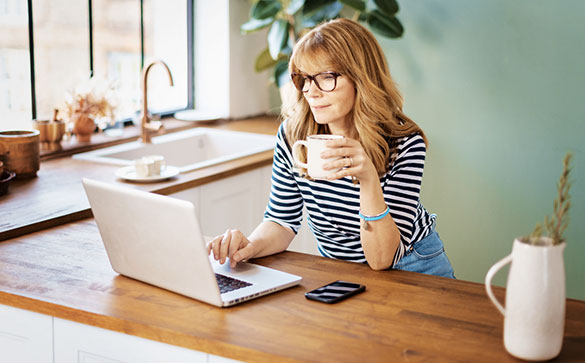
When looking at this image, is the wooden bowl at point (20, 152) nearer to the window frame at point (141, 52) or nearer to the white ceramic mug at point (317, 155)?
the window frame at point (141, 52)

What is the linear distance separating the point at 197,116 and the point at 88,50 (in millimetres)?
660

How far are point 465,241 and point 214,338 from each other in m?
2.33

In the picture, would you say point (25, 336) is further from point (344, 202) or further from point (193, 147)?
point (193, 147)

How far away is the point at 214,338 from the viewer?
4.25 feet

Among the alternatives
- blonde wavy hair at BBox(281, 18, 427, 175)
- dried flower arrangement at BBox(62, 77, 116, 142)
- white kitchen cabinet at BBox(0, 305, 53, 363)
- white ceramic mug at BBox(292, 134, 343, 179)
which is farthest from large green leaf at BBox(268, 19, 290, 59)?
white kitchen cabinet at BBox(0, 305, 53, 363)

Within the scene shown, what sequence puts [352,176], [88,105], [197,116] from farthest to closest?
[197,116] < [88,105] < [352,176]

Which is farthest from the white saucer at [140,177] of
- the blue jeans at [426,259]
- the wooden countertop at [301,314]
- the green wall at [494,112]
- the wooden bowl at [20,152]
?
the green wall at [494,112]

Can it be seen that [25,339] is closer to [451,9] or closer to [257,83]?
[451,9]

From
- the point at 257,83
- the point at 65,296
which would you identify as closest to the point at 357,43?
the point at 65,296

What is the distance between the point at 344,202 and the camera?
6.18 ft

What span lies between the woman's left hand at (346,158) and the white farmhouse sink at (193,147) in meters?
1.43

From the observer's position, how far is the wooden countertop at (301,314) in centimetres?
126

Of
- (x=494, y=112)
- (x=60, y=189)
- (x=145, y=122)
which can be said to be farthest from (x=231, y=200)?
(x=494, y=112)

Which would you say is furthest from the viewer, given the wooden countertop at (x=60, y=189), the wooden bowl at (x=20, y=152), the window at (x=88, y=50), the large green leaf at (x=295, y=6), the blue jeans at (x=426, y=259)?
A: the large green leaf at (x=295, y=6)
